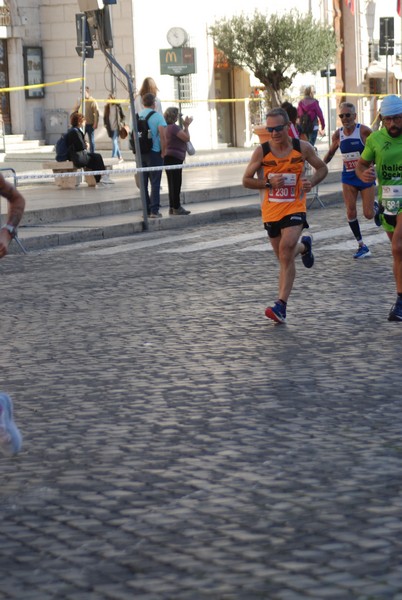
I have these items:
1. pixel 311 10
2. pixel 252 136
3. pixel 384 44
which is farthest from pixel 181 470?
pixel 311 10

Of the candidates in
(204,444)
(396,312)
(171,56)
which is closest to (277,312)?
(396,312)

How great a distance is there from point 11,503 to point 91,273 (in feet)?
29.8

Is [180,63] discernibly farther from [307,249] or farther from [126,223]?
[307,249]

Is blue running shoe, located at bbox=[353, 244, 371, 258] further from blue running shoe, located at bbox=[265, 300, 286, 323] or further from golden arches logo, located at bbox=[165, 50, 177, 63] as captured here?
golden arches logo, located at bbox=[165, 50, 177, 63]

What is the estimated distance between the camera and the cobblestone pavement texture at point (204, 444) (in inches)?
188

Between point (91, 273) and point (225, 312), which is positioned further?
point (91, 273)

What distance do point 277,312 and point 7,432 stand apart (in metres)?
4.62

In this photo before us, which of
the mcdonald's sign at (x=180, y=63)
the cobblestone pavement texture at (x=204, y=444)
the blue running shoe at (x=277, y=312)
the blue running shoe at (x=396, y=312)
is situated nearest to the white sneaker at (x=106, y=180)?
the mcdonald's sign at (x=180, y=63)

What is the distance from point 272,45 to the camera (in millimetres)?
45969

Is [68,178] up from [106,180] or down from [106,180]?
up

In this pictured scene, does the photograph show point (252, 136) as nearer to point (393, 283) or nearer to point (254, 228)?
point (254, 228)

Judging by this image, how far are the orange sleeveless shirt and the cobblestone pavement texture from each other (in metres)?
0.79

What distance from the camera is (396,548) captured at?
16.1 feet

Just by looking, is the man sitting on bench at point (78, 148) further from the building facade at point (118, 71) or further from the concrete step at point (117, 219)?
the building facade at point (118, 71)
